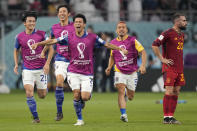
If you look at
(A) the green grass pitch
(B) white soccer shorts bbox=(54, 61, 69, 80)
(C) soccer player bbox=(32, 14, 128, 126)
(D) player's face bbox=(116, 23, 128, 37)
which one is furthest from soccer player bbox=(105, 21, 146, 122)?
(C) soccer player bbox=(32, 14, 128, 126)

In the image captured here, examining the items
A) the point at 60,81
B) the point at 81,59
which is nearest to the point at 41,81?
the point at 60,81

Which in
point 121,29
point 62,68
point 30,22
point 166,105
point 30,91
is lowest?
point 166,105

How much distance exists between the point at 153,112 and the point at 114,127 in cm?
528

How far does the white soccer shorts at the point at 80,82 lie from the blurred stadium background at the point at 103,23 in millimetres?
16151

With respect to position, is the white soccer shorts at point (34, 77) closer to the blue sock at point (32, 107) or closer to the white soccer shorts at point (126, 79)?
the blue sock at point (32, 107)

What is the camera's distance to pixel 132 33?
3262 cm

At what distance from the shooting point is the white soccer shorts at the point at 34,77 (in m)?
15.9

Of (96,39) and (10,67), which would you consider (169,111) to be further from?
(10,67)

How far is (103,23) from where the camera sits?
107 feet

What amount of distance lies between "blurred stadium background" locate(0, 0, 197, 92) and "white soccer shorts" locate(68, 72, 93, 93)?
16.2 m

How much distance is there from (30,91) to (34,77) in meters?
0.59

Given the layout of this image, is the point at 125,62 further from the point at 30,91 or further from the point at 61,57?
the point at 30,91

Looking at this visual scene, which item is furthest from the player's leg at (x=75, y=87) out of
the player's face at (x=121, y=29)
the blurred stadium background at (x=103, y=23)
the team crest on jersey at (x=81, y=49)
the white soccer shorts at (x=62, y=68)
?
the blurred stadium background at (x=103, y=23)

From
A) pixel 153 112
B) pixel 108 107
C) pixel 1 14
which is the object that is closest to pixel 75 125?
Answer: pixel 153 112
